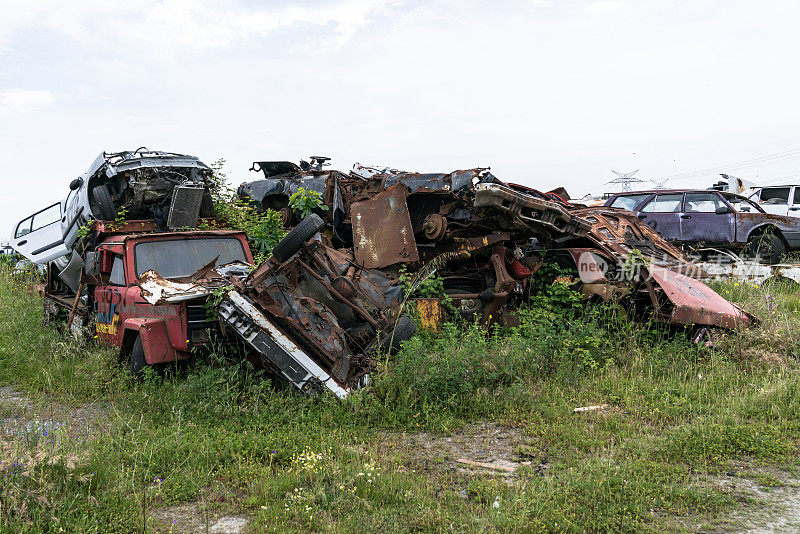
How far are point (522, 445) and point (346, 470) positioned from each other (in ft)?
5.30

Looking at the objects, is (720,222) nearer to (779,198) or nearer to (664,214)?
(664,214)

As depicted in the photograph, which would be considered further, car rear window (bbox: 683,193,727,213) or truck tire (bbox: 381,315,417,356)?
car rear window (bbox: 683,193,727,213)

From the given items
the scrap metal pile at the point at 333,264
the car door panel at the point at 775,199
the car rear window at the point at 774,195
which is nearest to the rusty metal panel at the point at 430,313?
the scrap metal pile at the point at 333,264

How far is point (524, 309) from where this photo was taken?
7.65 m

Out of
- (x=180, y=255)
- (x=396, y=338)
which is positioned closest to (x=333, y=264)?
(x=396, y=338)

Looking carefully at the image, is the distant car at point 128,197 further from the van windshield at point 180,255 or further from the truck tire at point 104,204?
the van windshield at point 180,255

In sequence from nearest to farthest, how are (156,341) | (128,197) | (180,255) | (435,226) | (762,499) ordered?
(762,499) < (156,341) < (180,255) < (435,226) < (128,197)

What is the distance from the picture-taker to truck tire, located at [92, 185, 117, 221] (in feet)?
31.1

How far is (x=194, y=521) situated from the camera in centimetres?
356

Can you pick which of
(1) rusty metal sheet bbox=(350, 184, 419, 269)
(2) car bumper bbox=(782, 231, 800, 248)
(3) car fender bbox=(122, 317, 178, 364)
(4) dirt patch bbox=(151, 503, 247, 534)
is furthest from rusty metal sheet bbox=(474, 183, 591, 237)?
(2) car bumper bbox=(782, 231, 800, 248)

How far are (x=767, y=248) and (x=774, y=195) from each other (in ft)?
23.7

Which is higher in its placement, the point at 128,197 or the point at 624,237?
the point at 128,197

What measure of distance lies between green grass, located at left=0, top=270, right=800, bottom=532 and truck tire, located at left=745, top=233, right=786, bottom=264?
5.55 m

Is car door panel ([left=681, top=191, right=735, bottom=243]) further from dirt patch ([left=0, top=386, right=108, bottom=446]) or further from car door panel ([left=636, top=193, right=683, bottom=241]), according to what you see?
dirt patch ([left=0, top=386, right=108, bottom=446])
